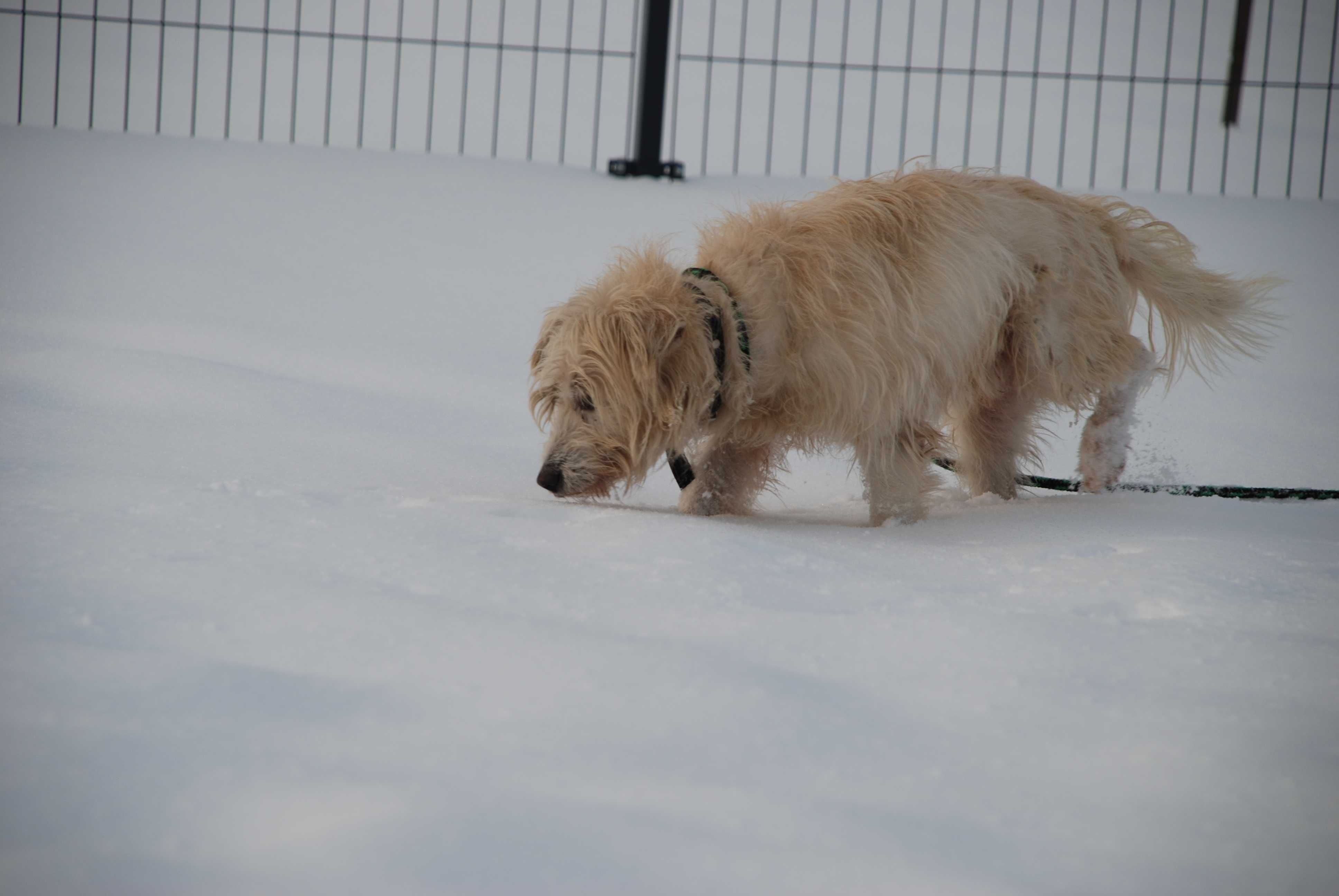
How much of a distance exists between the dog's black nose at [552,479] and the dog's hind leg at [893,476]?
2.63 ft

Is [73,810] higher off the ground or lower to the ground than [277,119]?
lower

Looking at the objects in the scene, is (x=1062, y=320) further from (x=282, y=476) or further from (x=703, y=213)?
(x=703, y=213)

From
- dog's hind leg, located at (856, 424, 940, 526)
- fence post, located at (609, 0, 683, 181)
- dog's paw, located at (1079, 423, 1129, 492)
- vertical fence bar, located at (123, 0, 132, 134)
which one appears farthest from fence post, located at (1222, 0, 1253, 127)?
vertical fence bar, located at (123, 0, 132, 134)

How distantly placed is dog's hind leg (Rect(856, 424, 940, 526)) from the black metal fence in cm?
417

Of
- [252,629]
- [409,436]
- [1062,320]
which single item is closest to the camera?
[252,629]

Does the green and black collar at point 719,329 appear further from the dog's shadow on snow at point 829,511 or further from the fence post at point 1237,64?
the fence post at point 1237,64

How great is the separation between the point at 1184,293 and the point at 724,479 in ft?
5.48

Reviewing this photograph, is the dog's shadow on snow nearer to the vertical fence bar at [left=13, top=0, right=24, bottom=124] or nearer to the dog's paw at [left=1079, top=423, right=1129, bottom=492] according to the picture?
the dog's paw at [left=1079, top=423, right=1129, bottom=492]

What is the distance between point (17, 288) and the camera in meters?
4.43

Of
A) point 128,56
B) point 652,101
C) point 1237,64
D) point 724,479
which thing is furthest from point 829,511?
point 1237,64

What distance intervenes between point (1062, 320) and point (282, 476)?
2218 millimetres

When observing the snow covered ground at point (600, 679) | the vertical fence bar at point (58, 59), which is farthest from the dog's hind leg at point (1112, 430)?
the vertical fence bar at point (58, 59)

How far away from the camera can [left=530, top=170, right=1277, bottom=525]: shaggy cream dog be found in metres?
2.70


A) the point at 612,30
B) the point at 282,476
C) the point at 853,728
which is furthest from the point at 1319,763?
the point at 612,30
